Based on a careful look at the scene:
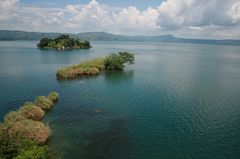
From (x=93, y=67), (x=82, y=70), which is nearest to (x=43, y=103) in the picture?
(x=82, y=70)

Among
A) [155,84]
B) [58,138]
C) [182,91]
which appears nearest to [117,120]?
[58,138]

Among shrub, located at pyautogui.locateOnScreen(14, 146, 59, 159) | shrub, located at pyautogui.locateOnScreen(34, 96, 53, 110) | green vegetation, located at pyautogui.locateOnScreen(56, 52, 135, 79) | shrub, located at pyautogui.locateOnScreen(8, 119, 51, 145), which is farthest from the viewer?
green vegetation, located at pyautogui.locateOnScreen(56, 52, 135, 79)

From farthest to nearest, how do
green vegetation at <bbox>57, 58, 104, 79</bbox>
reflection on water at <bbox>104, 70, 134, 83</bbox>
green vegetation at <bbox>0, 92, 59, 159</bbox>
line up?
green vegetation at <bbox>57, 58, 104, 79</bbox>
reflection on water at <bbox>104, 70, 134, 83</bbox>
green vegetation at <bbox>0, 92, 59, 159</bbox>

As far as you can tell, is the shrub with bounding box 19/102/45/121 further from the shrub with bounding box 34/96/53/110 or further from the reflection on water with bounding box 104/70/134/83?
the reflection on water with bounding box 104/70/134/83

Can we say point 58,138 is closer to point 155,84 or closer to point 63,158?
point 63,158

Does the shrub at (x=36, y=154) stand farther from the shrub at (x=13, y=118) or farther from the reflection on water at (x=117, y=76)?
the reflection on water at (x=117, y=76)

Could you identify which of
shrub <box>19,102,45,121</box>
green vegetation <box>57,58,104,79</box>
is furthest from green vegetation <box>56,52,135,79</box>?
shrub <box>19,102,45,121</box>

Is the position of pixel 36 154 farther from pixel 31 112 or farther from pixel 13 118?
pixel 31 112

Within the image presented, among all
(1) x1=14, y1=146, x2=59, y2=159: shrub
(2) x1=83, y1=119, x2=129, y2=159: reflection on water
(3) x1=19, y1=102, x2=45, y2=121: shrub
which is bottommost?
(2) x1=83, y1=119, x2=129, y2=159: reflection on water

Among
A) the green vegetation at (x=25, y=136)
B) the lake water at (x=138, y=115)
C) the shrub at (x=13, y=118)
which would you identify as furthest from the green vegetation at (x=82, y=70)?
the shrub at (x=13, y=118)
